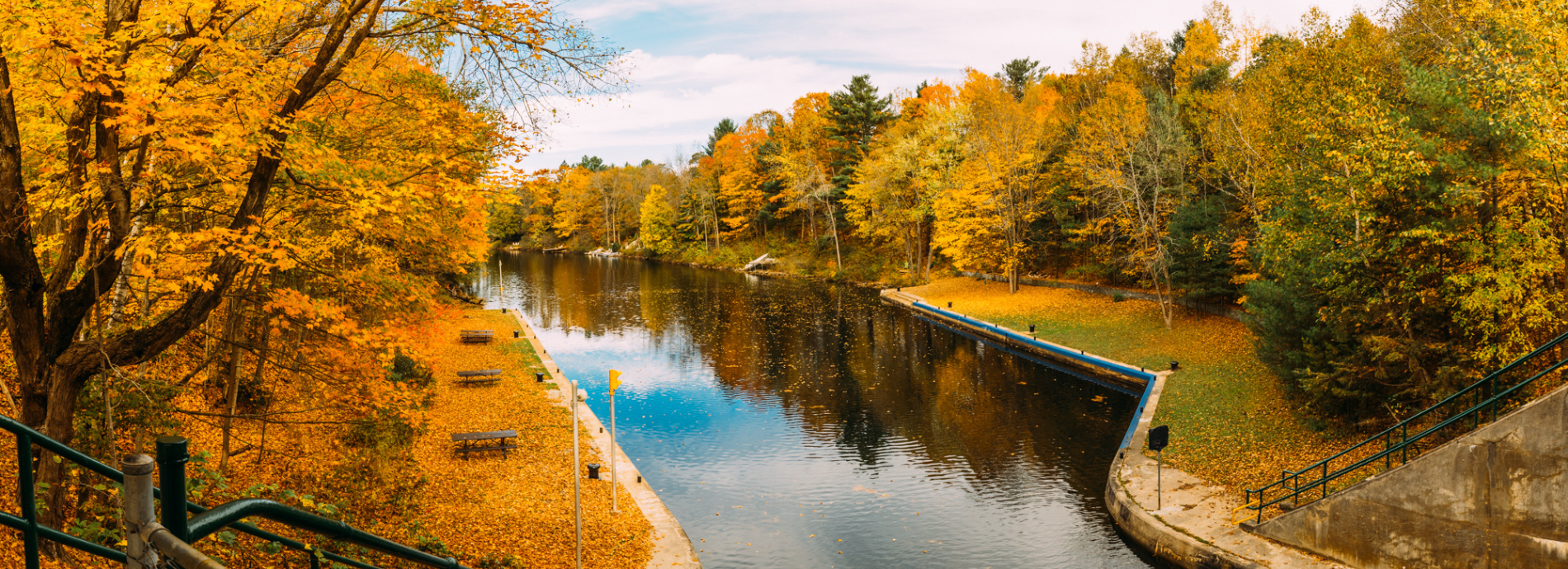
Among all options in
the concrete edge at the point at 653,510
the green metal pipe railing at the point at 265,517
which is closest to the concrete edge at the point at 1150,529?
the concrete edge at the point at 653,510

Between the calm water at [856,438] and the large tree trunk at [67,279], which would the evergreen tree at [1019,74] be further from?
the large tree trunk at [67,279]

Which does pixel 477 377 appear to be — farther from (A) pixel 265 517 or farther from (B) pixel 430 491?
(A) pixel 265 517

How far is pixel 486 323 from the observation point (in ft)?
127

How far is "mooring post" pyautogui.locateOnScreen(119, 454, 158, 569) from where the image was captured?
7.16 ft

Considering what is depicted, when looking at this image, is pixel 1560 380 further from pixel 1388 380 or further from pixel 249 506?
pixel 249 506

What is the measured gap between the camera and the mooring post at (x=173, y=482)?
218 centimetres

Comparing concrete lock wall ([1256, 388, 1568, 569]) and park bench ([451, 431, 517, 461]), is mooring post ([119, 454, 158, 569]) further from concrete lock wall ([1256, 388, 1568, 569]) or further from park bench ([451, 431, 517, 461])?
park bench ([451, 431, 517, 461])

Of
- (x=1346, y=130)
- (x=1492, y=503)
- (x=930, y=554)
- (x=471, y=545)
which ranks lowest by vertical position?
(x=930, y=554)

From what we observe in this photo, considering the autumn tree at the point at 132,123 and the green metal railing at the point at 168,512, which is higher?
the autumn tree at the point at 132,123

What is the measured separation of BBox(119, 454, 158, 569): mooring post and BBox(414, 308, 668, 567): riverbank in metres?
9.13

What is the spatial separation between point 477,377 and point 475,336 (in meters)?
7.98

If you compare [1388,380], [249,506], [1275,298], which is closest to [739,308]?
[1275,298]

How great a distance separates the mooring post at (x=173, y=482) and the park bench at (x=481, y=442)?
1645 cm

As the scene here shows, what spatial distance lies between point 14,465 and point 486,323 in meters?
29.6
